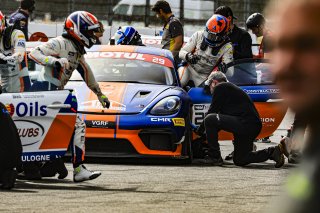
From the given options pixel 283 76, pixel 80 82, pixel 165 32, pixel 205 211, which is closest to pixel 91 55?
pixel 80 82

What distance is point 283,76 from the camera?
95 centimetres

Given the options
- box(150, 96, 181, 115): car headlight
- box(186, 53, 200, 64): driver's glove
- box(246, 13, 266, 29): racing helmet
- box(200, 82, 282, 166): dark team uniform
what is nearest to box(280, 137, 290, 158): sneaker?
box(200, 82, 282, 166): dark team uniform

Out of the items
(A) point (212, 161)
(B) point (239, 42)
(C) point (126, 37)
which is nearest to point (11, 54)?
(A) point (212, 161)

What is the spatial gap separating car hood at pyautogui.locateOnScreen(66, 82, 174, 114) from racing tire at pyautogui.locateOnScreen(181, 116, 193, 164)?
507 millimetres

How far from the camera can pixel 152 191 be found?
7809mm

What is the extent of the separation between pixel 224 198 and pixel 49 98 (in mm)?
1919

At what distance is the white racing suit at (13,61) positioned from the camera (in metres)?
11.3

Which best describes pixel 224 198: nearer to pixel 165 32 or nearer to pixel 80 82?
pixel 80 82

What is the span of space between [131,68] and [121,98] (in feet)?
3.17

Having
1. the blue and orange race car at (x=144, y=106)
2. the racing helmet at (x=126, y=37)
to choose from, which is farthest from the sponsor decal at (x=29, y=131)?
the racing helmet at (x=126, y=37)

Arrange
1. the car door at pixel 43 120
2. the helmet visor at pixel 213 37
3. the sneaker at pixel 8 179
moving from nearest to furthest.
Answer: the sneaker at pixel 8 179, the car door at pixel 43 120, the helmet visor at pixel 213 37

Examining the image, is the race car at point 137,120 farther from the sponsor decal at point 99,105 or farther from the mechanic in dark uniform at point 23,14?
the mechanic in dark uniform at point 23,14

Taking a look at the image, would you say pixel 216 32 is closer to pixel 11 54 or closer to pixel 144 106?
pixel 144 106

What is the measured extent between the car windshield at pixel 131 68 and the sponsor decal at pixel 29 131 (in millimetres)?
2830
